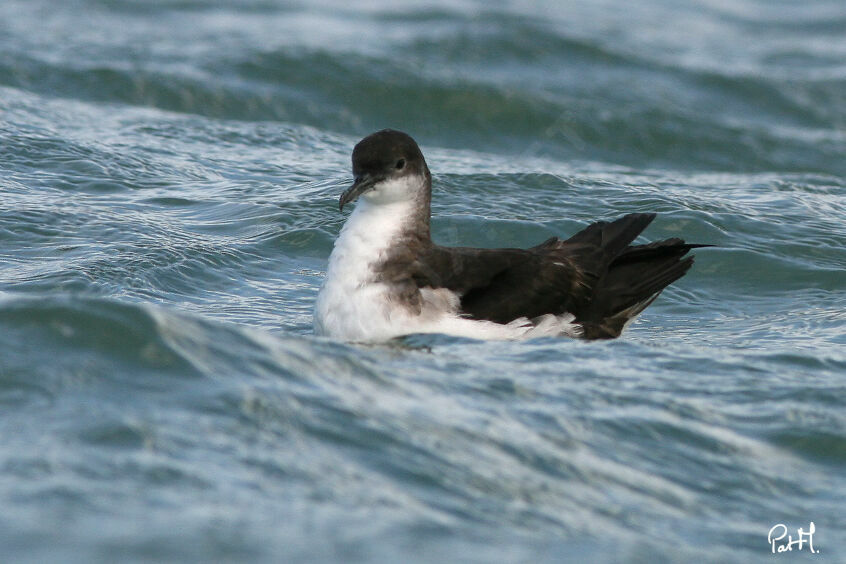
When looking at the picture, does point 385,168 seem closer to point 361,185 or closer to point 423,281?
point 361,185

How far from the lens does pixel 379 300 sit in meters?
7.11

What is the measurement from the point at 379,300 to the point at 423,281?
31 cm

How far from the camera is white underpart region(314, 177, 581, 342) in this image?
7.08m

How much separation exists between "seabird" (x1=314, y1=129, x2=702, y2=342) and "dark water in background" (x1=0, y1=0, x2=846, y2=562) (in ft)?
0.68

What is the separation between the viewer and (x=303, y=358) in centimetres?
647

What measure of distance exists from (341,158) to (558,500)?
779 centimetres

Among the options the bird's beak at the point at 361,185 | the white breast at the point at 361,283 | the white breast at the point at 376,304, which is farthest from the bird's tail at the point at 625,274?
the bird's beak at the point at 361,185

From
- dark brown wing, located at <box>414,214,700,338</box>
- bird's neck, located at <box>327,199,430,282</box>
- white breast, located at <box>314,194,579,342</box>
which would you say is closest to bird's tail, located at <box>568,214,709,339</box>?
dark brown wing, located at <box>414,214,700,338</box>

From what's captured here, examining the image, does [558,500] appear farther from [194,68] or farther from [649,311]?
[194,68]

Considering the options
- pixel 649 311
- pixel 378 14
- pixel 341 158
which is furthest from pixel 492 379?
pixel 378 14

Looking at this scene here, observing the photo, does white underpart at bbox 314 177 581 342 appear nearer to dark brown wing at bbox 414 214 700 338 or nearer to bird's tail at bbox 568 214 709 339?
dark brown wing at bbox 414 214 700 338
